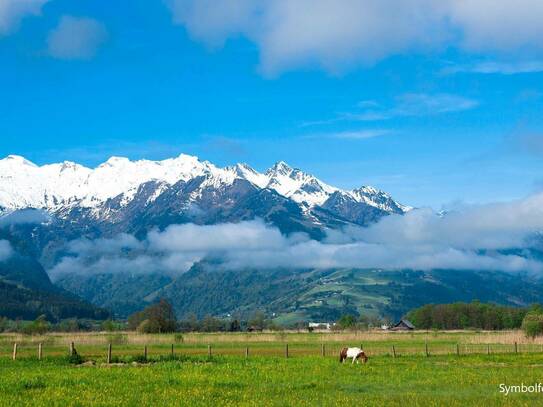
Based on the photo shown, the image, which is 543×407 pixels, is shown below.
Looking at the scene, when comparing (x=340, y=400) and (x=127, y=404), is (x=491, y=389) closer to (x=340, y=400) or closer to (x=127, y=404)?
(x=340, y=400)

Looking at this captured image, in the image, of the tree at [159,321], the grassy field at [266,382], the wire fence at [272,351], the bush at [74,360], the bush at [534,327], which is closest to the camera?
the grassy field at [266,382]

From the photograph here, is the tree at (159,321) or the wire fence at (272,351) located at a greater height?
the tree at (159,321)

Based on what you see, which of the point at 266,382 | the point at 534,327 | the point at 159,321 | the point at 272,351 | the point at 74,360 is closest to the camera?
the point at 266,382

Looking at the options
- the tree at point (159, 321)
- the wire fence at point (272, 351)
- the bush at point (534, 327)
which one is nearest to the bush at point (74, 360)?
the wire fence at point (272, 351)

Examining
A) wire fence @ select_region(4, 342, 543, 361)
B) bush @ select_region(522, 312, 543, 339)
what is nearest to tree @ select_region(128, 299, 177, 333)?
wire fence @ select_region(4, 342, 543, 361)

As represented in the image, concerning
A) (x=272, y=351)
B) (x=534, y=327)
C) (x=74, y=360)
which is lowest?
(x=272, y=351)

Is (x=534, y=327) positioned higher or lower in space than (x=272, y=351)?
higher

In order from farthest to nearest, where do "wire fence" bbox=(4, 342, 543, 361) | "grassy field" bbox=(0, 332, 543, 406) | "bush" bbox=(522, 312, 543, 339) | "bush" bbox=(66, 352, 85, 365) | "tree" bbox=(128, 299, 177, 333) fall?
"tree" bbox=(128, 299, 177, 333), "bush" bbox=(522, 312, 543, 339), "wire fence" bbox=(4, 342, 543, 361), "bush" bbox=(66, 352, 85, 365), "grassy field" bbox=(0, 332, 543, 406)

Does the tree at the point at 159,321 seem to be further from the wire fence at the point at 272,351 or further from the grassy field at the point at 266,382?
the grassy field at the point at 266,382

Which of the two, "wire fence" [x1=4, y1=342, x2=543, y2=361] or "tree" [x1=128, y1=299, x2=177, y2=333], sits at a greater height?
"tree" [x1=128, y1=299, x2=177, y2=333]

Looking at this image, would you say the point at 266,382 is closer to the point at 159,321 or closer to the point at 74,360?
the point at 74,360

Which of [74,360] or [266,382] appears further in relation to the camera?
[74,360]

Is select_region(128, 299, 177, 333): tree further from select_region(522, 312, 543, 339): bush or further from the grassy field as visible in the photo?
the grassy field

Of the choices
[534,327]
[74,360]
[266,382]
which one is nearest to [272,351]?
[74,360]
